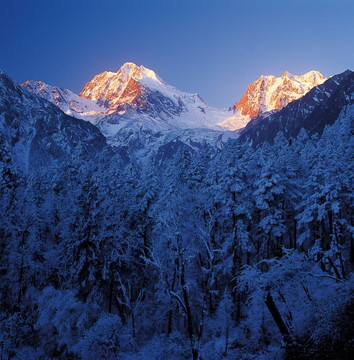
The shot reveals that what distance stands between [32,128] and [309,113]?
495 feet

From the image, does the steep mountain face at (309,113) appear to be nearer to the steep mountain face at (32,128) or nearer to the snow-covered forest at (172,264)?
the snow-covered forest at (172,264)

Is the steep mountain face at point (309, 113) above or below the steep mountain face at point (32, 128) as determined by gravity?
below

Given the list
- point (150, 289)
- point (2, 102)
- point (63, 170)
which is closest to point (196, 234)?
point (150, 289)

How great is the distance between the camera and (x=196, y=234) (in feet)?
82.4

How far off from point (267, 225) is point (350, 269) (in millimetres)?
9195

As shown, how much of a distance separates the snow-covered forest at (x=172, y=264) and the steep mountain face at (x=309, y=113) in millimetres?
104777

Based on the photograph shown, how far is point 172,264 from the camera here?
→ 23797 millimetres

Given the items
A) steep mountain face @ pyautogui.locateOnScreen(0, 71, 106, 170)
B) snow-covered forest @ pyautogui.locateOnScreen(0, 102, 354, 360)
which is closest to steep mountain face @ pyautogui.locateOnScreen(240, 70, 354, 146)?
snow-covered forest @ pyautogui.locateOnScreen(0, 102, 354, 360)

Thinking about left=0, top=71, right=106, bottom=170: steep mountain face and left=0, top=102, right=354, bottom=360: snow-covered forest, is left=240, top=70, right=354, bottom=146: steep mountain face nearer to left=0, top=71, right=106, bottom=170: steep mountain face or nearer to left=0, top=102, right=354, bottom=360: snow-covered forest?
left=0, top=102, right=354, bottom=360: snow-covered forest

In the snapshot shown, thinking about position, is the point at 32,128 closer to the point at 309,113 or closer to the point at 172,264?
the point at 309,113

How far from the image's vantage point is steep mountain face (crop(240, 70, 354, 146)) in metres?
121

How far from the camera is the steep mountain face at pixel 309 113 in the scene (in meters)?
121

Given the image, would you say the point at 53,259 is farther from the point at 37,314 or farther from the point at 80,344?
the point at 80,344

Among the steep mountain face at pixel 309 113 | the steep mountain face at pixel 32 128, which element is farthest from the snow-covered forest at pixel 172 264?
the steep mountain face at pixel 32 128
